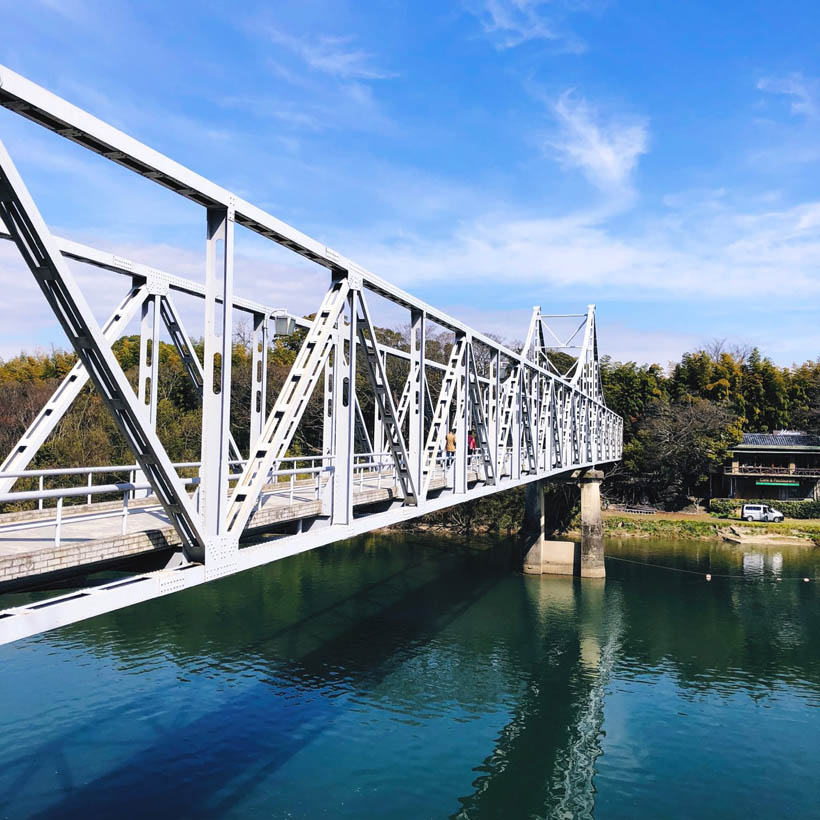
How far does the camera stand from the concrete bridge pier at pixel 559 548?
39625mm

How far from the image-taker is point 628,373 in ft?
248

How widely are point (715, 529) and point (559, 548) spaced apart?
777 inches

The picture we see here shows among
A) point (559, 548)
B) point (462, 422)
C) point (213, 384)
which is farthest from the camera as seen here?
point (559, 548)

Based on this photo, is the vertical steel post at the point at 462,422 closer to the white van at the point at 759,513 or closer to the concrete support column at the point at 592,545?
the concrete support column at the point at 592,545

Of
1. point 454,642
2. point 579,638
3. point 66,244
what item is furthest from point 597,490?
point 66,244

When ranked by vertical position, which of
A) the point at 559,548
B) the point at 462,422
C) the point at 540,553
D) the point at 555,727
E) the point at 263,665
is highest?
the point at 462,422

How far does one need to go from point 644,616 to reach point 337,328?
83.9 ft

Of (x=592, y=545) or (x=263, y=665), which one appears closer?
(x=263, y=665)

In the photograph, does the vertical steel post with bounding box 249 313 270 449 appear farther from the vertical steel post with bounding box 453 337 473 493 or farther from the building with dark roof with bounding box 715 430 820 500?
the building with dark roof with bounding box 715 430 820 500

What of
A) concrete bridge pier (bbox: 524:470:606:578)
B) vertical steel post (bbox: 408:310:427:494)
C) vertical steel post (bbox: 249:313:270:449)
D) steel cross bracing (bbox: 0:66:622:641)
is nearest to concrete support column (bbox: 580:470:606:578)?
concrete bridge pier (bbox: 524:470:606:578)

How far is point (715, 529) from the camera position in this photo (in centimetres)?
5500

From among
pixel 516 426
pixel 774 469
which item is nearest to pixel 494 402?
pixel 516 426

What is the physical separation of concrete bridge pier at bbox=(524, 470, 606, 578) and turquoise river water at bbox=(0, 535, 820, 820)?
14.2 feet

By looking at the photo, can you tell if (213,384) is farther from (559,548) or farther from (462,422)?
(559,548)
